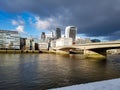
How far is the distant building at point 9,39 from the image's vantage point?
160m

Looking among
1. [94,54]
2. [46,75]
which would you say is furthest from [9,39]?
[46,75]

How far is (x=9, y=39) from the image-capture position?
16450 centimetres

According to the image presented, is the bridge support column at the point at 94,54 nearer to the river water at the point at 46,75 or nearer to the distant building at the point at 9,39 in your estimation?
the river water at the point at 46,75

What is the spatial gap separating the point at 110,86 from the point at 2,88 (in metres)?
11.4

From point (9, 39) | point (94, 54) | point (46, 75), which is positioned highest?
point (9, 39)

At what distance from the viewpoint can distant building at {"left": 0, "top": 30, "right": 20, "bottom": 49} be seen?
160 m

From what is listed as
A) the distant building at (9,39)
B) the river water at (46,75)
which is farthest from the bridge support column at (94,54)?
the distant building at (9,39)

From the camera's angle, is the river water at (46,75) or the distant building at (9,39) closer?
the river water at (46,75)

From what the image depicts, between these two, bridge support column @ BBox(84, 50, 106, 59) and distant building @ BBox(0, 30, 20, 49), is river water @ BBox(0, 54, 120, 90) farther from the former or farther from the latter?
distant building @ BBox(0, 30, 20, 49)

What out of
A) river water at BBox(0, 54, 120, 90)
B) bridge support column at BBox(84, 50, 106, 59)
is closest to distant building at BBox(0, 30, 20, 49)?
bridge support column at BBox(84, 50, 106, 59)

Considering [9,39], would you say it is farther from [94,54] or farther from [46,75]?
[46,75]

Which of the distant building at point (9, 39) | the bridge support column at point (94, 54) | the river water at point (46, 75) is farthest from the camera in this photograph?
the distant building at point (9, 39)

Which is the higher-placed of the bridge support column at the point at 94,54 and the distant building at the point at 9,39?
the distant building at the point at 9,39

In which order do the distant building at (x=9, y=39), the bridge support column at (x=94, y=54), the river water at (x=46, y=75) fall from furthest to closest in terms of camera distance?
the distant building at (x=9, y=39) < the bridge support column at (x=94, y=54) < the river water at (x=46, y=75)
